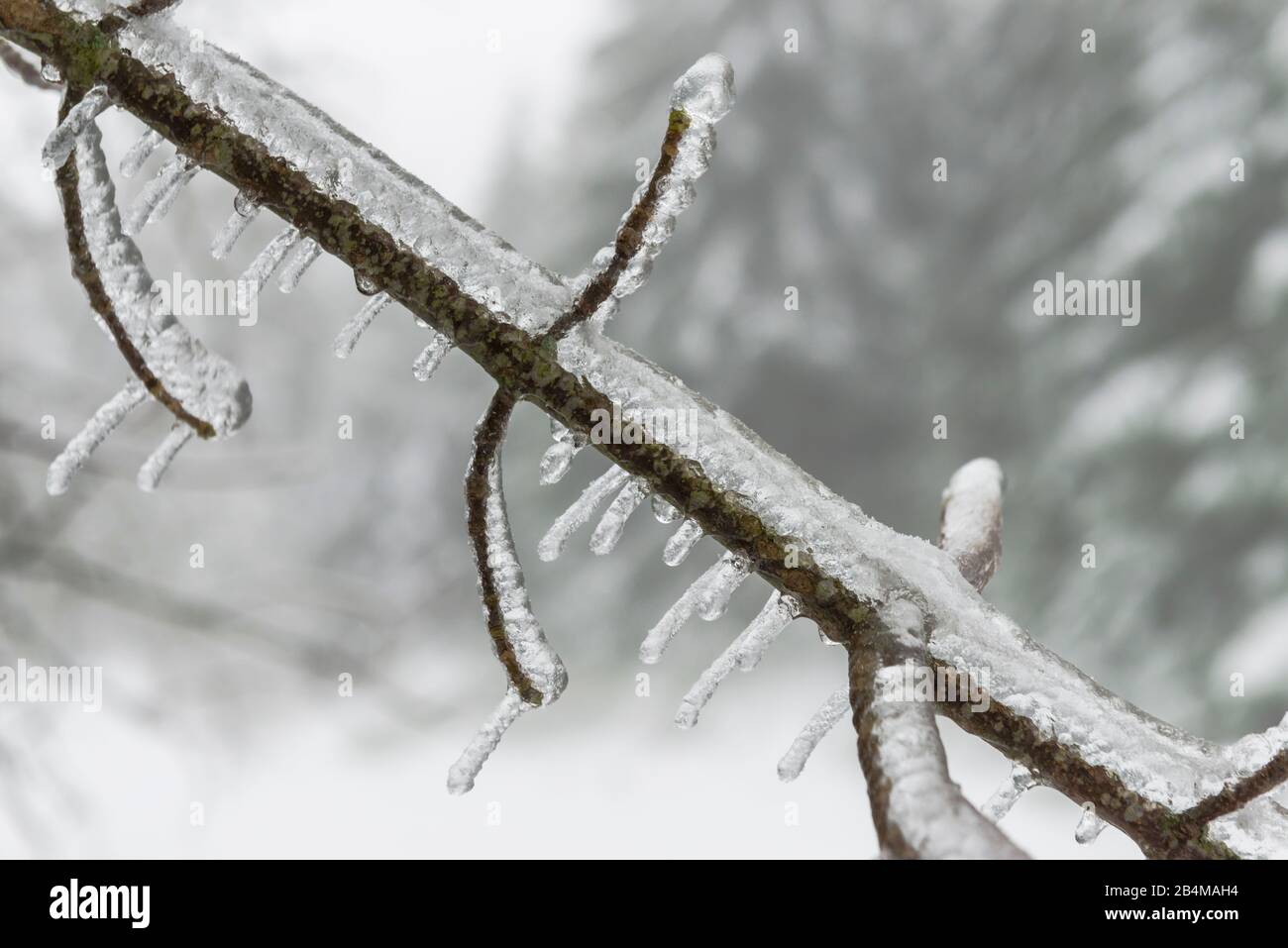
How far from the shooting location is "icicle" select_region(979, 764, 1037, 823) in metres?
0.64

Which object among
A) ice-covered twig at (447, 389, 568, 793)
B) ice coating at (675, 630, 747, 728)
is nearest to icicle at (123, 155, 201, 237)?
ice-covered twig at (447, 389, 568, 793)

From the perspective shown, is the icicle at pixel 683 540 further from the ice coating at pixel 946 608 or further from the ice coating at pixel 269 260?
the ice coating at pixel 269 260

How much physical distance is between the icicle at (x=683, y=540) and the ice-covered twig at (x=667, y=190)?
15 cm

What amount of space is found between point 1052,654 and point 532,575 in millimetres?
5023

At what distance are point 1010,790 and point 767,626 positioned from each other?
200mm

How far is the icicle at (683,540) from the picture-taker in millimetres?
646

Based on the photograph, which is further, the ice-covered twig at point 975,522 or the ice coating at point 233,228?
the ice-covered twig at point 975,522

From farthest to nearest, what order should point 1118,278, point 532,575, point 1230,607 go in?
point 532,575 → point 1118,278 → point 1230,607

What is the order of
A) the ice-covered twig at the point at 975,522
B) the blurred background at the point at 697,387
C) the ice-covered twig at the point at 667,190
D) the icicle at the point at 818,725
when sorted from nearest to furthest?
1. the ice-covered twig at the point at 667,190
2. the icicle at the point at 818,725
3. the ice-covered twig at the point at 975,522
4. the blurred background at the point at 697,387

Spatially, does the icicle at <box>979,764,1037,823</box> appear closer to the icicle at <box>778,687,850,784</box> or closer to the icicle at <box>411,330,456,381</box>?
the icicle at <box>778,687,850,784</box>

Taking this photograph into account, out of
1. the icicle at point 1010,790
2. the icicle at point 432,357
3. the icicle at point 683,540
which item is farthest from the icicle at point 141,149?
the icicle at point 1010,790

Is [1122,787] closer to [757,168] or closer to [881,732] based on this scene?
[881,732]

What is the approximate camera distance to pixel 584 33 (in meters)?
5.82

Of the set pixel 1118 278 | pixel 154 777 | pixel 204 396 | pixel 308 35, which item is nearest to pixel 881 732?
pixel 204 396
